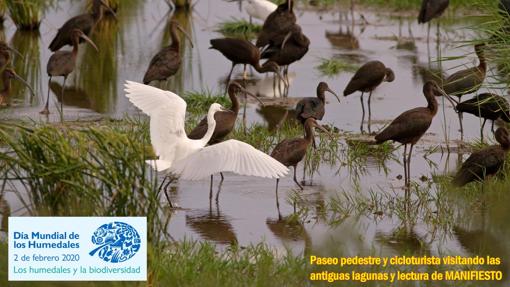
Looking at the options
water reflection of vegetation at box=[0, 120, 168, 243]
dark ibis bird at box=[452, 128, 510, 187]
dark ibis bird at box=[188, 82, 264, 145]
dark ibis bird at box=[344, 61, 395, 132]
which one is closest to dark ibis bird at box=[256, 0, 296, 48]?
dark ibis bird at box=[344, 61, 395, 132]

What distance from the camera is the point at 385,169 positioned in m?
11.7

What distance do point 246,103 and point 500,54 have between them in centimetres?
490

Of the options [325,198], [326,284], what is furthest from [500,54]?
[326,284]

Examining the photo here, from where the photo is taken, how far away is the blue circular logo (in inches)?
276

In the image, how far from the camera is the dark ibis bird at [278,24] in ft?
54.2

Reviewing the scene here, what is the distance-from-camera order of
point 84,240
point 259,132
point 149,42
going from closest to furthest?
point 84,240 → point 259,132 → point 149,42

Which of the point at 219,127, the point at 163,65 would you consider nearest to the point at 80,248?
the point at 219,127

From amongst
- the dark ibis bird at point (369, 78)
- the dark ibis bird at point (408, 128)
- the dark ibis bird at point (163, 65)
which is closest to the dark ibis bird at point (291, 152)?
the dark ibis bird at point (408, 128)

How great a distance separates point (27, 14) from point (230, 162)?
10.8m

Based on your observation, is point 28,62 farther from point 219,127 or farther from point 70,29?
point 219,127

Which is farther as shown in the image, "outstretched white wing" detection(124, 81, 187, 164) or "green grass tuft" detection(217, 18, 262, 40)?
"green grass tuft" detection(217, 18, 262, 40)

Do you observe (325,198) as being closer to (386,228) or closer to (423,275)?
(386,228)

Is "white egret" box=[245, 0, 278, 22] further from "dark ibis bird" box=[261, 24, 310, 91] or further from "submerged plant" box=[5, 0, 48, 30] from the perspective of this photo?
"submerged plant" box=[5, 0, 48, 30]

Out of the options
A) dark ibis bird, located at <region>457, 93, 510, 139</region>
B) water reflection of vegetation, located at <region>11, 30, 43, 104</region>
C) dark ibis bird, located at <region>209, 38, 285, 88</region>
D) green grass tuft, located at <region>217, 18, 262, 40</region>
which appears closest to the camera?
dark ibis bird, located at <region>457, 93, 510, 139</region>
